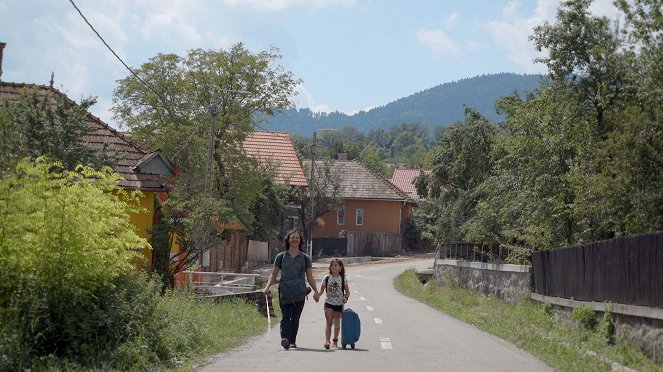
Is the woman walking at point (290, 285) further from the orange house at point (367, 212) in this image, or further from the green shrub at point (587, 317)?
the orange house at point (367, 212)

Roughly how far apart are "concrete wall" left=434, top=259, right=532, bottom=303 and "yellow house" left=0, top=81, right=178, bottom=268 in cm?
1175

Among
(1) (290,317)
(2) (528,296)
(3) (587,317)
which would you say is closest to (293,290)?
(1) (290,317)

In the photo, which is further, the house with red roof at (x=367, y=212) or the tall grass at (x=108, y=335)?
the house with red roof at (x=367, y=212)

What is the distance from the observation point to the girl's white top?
15.9 meters

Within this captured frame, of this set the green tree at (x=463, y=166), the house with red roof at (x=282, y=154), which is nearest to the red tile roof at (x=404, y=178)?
the house with red roof at (x=282, y=154)

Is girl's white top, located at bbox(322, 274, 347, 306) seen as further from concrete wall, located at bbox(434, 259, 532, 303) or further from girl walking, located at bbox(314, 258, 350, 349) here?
concrete wall, located at bbox(434, 259, 532, 303)

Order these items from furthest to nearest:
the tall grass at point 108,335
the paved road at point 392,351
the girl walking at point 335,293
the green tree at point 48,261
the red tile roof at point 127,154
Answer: the red tile roof at point 127,154, the girl walking at point 335,293, the paved road at point 392,351, the green tree at point 48,261, the tall grass at point 108,335

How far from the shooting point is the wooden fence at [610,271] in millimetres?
15297

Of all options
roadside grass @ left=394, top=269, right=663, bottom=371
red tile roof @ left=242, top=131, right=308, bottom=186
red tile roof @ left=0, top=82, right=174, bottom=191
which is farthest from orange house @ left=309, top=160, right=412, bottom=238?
red tile roof @ left=0, top=82, right=174, bottom=191

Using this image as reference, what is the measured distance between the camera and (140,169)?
91.5 ft

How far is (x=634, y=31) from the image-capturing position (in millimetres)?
22812

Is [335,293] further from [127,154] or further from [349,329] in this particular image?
[127,154]

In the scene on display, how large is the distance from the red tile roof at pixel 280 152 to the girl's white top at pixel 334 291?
156 ft

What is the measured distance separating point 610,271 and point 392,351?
19.1 ft
